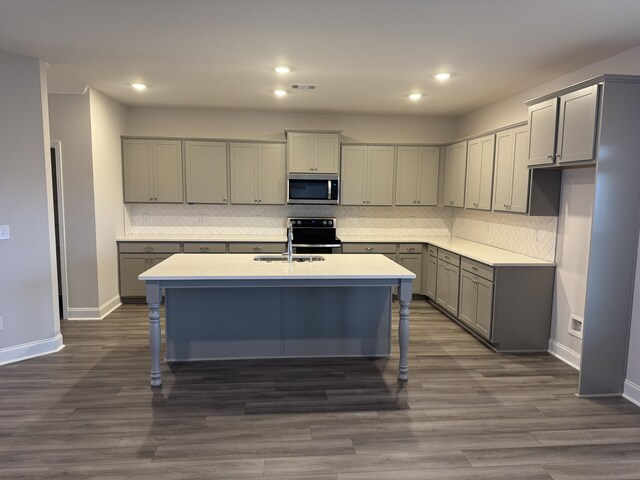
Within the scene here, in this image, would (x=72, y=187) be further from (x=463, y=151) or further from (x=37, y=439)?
(x=463, y=151)

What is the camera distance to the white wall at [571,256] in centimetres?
369

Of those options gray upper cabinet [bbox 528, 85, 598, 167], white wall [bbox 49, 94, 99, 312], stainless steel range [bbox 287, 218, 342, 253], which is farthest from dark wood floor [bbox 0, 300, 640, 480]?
stainless steel range [bbox 287, 218, 342, 253]

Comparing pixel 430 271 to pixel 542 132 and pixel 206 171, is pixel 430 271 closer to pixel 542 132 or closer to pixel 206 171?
pixel 542 132

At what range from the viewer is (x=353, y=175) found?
6.13 m

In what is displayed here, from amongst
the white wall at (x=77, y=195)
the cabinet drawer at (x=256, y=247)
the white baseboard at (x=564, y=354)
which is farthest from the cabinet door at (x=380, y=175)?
the white wall at (x=77, y=195)

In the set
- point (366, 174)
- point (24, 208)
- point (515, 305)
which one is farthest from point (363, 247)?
point (24, 208)

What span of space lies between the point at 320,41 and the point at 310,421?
111 inches

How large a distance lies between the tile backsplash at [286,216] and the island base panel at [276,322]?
8.05ft

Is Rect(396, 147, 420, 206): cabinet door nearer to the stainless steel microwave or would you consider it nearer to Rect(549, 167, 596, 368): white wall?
the stainless steel microwave

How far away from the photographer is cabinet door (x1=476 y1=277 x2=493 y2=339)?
4117 mm

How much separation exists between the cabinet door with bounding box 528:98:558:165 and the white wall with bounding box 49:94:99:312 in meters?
4.71

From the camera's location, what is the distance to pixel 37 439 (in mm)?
2590

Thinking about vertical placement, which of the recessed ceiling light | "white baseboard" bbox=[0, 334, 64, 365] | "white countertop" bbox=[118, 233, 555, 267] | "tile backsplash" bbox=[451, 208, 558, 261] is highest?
the recessed ceiling light


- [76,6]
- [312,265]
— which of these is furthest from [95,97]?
[312,265]
